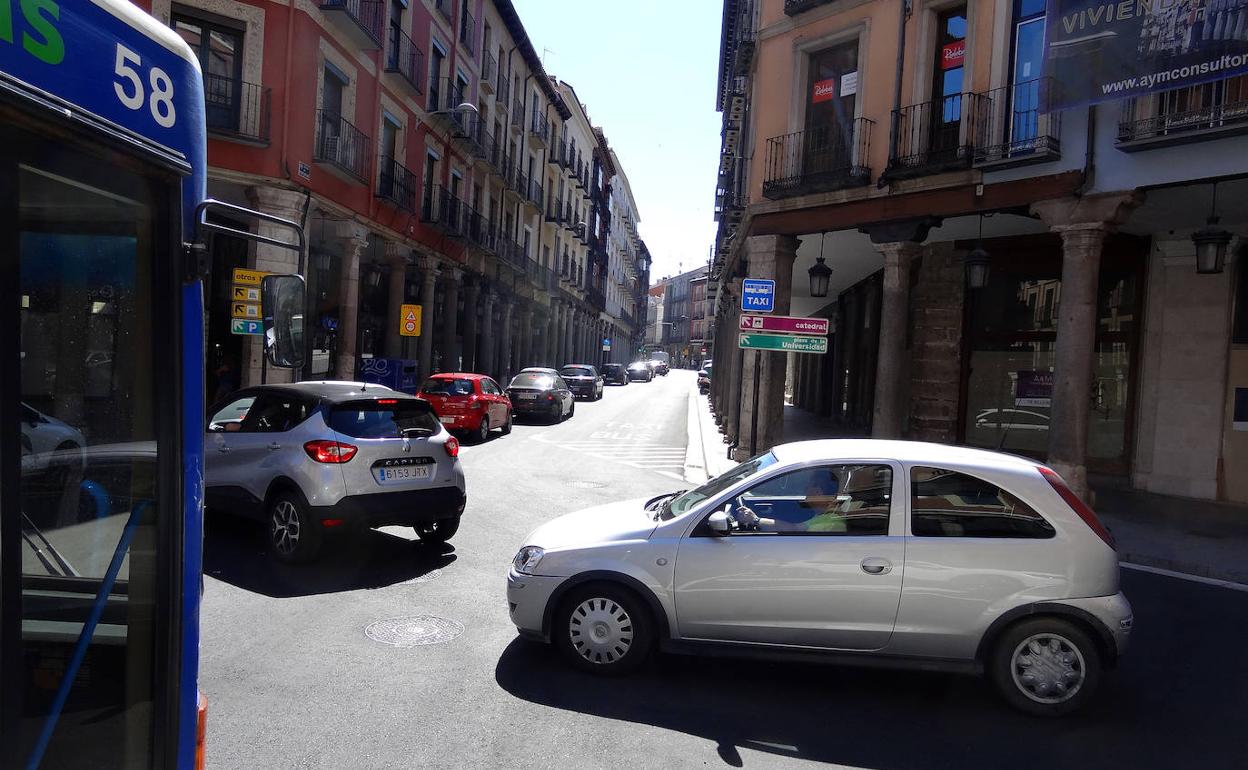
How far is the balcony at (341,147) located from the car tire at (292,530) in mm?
13264

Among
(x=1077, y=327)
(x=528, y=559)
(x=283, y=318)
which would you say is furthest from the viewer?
(x=1077, y=327)

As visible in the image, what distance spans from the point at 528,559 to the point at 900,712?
233 centimetres

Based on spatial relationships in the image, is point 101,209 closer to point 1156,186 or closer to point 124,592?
point 124,592

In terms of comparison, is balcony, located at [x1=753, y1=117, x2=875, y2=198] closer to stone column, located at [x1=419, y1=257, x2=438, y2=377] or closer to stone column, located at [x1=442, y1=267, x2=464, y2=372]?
stone column, located at [x1=419, y1=257, x2=438, y2=377]

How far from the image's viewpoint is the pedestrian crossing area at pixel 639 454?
50.2ft

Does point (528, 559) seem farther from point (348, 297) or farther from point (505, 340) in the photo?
point (505, 340)

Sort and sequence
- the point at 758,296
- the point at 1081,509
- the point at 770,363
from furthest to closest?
1. the point at 770,363
2. the point at 758,296
3. the point at 1081,509

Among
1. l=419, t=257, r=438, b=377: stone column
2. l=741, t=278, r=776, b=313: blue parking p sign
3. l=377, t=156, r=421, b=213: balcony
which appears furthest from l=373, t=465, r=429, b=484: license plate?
l=419, t=257, r=438, b=377: stone column

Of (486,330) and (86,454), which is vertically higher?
(486,330)

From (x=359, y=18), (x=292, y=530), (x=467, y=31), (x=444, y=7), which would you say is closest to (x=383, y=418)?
(x=292, y=530)

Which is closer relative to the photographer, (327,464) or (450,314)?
(327,464)

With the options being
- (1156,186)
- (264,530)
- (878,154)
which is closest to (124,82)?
(264,530)

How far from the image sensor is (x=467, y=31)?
28.6 m

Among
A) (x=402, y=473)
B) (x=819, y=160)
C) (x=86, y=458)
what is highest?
(x=819, y=160)
